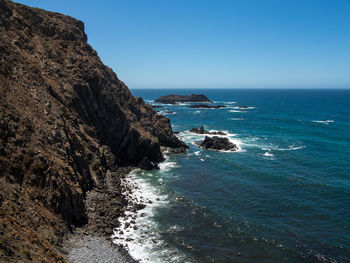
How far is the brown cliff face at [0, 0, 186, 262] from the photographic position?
2853 cm

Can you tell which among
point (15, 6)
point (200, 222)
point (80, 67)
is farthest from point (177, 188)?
point (15, 6)

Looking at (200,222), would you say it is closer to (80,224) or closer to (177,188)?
(177,188)

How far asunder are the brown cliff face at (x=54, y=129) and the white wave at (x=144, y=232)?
18.8ft

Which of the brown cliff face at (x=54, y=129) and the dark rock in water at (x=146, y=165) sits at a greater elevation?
the brown cliff face at (x=54, y=129)

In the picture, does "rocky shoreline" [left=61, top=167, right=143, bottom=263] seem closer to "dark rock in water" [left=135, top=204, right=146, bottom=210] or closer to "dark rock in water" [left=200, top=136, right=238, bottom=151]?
"dark rock in water" [left=135, top=204, right=146, bottom=210]

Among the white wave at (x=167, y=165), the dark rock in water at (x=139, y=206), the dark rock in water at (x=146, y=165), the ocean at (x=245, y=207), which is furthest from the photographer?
the white wave at (x=167, y=165)

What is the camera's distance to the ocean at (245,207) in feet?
108

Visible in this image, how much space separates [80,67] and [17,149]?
34.9 metres

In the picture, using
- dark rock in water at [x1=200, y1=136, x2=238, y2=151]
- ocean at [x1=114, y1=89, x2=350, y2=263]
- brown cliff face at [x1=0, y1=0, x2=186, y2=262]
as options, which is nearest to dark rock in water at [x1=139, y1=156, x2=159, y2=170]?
ocean at [x1=114, y1=89, x2=350, y2=263]

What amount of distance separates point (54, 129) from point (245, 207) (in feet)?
109

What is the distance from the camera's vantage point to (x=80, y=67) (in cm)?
6281

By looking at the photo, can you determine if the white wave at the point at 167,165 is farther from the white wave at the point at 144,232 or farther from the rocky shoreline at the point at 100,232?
the rocky shoreline at the point at 100,232

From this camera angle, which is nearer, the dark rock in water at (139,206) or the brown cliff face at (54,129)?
the brown cliff face at (54,129)

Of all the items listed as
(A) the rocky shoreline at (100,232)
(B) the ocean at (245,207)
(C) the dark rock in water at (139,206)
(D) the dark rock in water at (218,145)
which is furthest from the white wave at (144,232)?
(D) the dark rock in water at (218,145)
